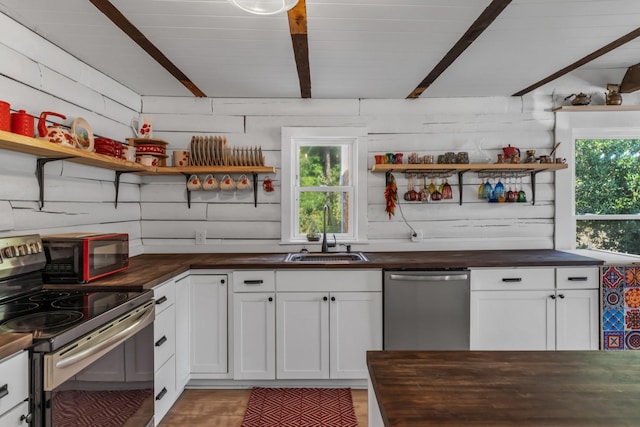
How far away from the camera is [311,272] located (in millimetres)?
2633

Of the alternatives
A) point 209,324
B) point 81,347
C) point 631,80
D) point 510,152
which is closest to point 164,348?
point 209,324

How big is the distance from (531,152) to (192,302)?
2.91 metres

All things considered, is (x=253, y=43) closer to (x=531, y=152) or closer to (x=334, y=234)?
(x=334, y=234)

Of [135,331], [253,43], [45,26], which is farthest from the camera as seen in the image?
[253,43]

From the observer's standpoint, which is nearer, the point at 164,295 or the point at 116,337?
the point at 116,337

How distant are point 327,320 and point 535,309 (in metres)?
1.48

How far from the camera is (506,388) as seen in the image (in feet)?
2.89

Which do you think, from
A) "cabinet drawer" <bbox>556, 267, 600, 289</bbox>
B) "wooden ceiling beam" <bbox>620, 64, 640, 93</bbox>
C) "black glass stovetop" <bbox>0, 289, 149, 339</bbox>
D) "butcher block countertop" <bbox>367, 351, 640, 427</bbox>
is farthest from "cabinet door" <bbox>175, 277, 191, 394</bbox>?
"wooden ceiling beam" <bbox>620, 64, 640, 93</bbox>

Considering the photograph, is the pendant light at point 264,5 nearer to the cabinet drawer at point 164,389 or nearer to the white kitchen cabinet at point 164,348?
the white kitchen cabinet at point 164,348

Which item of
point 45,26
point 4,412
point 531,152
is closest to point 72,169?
point 45,26

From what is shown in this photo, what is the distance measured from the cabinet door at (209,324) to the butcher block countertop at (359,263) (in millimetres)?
140

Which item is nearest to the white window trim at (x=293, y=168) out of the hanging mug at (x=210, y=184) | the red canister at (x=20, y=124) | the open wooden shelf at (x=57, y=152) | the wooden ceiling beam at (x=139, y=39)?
the hanging mug at (x=210, y=184)

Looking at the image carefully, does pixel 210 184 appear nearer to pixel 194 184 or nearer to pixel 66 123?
pixel 194 184

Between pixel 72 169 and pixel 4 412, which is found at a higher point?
pixel 72 169
